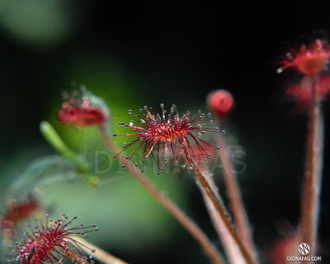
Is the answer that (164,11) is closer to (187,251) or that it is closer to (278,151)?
(278,151)

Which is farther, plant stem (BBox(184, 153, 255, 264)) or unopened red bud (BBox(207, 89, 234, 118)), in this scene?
unopened red bud (BBox(207, 89, 234, 118))

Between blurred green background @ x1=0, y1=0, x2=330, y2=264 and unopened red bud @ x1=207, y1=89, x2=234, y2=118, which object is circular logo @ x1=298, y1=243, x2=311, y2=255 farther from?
blurred green background @ x1=0, y1=0, x2=330, y2=264

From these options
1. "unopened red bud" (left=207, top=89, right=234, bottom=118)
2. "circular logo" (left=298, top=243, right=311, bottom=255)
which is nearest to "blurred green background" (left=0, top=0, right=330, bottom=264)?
"unopened red bud" (left=207, top=89, right=234, bottom=118)

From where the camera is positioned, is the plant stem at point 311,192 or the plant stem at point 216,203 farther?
the plant stem at point 311,192

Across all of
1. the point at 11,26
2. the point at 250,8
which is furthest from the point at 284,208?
the point at 11,26

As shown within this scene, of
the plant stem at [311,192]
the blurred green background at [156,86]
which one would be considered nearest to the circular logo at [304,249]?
the plant stem at [311,192]

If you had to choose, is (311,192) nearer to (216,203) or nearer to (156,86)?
(216,203)

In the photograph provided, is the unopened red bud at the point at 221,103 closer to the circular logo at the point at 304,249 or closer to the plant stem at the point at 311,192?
the plant stem at the point at 311,192

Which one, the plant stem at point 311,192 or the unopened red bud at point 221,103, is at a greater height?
the unopened red bud at point 221,103

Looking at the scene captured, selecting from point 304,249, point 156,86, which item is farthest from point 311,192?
point 156,86
